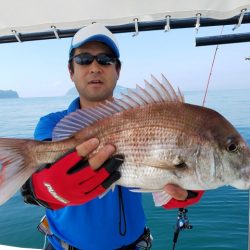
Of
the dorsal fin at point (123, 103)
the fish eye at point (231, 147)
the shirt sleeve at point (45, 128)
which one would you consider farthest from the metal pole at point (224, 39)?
the shirt sleeve at point (45, 128)

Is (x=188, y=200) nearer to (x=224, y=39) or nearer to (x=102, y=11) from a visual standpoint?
(x=224, y=39)

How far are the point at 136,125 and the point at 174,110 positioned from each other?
223mm

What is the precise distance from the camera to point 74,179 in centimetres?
170

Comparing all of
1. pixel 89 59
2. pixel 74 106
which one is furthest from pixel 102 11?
pixel 74 106

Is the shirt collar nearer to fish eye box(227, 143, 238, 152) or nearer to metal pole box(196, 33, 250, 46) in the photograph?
metal pole box(196, 33, 250, 46)

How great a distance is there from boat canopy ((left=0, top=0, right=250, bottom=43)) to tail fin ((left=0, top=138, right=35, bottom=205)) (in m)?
1.22

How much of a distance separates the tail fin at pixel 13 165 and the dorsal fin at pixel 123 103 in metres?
0.21

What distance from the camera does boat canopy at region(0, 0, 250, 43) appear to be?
226 centimetres

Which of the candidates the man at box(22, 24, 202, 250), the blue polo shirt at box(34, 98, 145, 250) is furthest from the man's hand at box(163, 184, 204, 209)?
the blue polo shirt at box(34, 98, 145, 250)

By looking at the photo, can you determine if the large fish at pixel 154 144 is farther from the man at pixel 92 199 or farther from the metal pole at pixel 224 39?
the metal pole at pixel 224 39

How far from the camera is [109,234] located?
2.19 m

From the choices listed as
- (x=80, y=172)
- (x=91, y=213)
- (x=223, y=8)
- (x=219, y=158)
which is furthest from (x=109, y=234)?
(x=223, y=8)

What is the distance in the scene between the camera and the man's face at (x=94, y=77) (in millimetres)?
2250

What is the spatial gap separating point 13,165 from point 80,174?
14.4 inches
